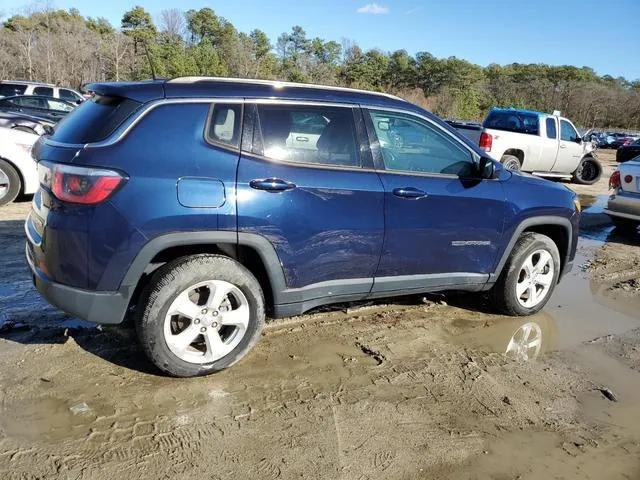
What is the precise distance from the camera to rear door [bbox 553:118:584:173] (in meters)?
14.2

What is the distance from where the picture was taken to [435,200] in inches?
155

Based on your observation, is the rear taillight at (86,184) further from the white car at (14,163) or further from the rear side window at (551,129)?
the rear side window at (551,129)

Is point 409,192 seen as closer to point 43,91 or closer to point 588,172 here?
point 588,172

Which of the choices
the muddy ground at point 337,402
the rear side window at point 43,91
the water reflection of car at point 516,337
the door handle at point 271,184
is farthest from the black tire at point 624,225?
the rear side window at point 43,91

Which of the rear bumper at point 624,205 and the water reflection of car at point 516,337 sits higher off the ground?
the rear bumper at point 624,205

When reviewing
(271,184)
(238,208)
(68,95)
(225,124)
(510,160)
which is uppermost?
(68,95)

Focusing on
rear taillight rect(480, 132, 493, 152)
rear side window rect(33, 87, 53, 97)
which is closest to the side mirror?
rear taillight rect(480, 132, 493, 152)

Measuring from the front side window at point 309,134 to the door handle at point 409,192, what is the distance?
35cm

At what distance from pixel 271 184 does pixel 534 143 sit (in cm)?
1182

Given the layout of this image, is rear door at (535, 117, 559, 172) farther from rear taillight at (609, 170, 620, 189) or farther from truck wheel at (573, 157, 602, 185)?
rear taillight at (609, 170, 620, 189)

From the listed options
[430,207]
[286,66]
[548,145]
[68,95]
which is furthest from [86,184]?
[286,66]

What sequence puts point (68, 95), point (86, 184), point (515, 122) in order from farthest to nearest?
point (68, 95) < point (515, 122) < point (86, 184)

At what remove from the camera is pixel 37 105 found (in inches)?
569

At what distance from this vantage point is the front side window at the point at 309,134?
11.3ft
